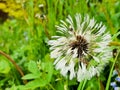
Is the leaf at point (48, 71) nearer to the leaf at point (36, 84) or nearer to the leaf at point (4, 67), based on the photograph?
the leaf at point (36, 84)

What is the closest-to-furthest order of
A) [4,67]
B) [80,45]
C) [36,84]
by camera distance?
[80,45], [36,84], [4,67]

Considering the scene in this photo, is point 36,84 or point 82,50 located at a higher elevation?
point 82,50

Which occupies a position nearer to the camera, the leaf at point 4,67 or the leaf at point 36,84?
the leaf at point 36,84

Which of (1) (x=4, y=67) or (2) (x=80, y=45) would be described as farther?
(1) (x=4, y=67)

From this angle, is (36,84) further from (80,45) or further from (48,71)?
(80,45)

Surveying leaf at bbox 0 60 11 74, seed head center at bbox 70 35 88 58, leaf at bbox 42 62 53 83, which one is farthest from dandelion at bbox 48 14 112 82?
leaf at bbox 0 60 11 74

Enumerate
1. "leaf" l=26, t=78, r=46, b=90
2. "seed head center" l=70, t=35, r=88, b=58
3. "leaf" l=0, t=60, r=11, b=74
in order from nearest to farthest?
"seed head center" l=70, t=35, r=88, b=58
"leaf" l=26, t=78, r=46, b=90
"leaf" l=0, t=60, r=11, b=74

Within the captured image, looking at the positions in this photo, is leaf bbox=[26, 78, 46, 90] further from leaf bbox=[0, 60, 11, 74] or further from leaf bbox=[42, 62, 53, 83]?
leaf bbox=[0, 60, 11, 74]

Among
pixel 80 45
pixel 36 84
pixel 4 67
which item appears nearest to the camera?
pixel 80 45

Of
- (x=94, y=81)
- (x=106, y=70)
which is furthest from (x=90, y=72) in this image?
(x=106, y=70)

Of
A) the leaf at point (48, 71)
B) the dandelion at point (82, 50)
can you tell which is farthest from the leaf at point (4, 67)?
the dandelion at point (82, 50)

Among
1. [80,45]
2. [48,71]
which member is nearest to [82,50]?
[80,45]

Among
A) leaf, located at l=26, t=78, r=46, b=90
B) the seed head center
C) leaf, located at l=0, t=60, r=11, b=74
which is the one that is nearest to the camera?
the seed head center
